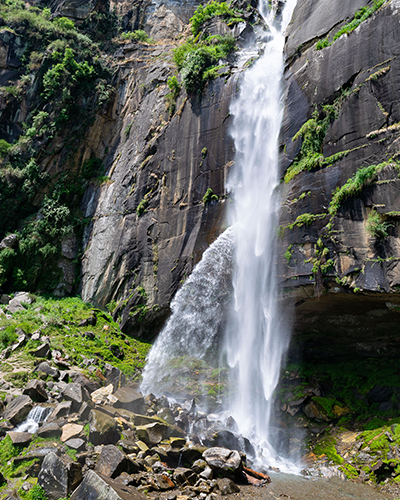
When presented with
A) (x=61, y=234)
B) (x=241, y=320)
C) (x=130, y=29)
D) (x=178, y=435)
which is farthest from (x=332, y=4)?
(x=130, y=29)

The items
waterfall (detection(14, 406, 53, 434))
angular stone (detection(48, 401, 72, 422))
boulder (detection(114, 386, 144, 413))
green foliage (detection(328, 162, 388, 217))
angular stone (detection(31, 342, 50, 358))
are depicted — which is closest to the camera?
waterfall (detection(14, 406, 53, 434))

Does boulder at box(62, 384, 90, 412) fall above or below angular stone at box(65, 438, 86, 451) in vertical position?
above

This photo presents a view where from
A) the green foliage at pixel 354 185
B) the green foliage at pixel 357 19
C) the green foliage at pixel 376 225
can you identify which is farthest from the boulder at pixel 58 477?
the green foliage at pixel 357 19

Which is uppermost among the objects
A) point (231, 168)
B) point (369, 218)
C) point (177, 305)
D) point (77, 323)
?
point (231, 168)

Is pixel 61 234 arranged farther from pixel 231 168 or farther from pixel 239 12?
pixel 239 12

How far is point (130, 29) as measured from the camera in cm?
3164

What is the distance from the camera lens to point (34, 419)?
8.50 meters

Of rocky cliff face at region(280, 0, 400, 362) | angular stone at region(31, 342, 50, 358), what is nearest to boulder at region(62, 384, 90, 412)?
angular stone at region(31, 342, 50, 358)

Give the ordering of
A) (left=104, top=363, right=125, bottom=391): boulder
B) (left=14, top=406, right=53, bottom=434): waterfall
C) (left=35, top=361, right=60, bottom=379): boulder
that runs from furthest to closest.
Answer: (left=104, top=363, right=125, bottom=391): boulder, (left=35, top=361, right=60, bottom=379): boulder, (left=14, top=406, right=53, bottom=434): waterfall

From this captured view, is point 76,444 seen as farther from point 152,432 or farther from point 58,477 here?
point 152,432

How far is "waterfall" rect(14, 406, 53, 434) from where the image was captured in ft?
26.9

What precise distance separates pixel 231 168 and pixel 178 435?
39.5 ft

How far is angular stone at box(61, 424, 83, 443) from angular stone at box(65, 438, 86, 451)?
0.14 meters

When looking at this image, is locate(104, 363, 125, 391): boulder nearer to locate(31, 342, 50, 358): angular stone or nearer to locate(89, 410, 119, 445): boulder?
locate(31, 342, 50, 358): angular stone
